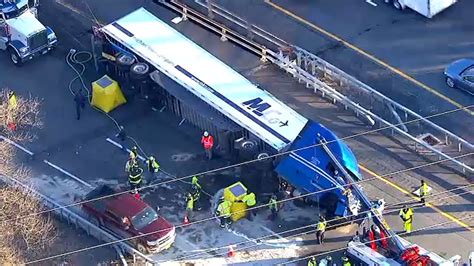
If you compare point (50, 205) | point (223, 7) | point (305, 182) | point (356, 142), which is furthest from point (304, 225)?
point (223, 7)

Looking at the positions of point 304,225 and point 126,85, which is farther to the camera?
point 126,85

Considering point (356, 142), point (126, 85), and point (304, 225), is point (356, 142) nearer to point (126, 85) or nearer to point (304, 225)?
point (304, 225)

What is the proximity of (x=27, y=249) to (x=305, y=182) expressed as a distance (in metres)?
9.75

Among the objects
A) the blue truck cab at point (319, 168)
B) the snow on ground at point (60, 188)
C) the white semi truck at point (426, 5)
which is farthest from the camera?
the white semi truck at point (426, 5)

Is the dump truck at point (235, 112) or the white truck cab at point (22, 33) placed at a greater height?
the dump truck at point (235, 112)

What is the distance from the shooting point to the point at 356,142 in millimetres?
56000

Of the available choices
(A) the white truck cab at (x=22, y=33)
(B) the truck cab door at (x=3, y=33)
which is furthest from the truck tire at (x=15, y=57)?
(B) the truck cab door at (x=3, y=33)

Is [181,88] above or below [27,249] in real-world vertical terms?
above

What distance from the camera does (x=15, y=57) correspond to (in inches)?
2375

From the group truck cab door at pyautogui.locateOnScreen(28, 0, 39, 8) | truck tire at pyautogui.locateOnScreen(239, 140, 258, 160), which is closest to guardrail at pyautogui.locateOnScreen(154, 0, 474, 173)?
truck tire at pyautogui.locateOnScreen(239, 140, 258, 160)

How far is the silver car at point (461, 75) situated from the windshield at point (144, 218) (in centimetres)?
1324

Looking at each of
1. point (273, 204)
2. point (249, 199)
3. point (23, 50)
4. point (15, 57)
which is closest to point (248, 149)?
point (249, 199)

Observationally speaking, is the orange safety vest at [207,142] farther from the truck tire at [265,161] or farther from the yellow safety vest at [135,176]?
the yellow safety vest at [135,176]

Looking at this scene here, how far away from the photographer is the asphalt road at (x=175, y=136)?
5375 centimetres
